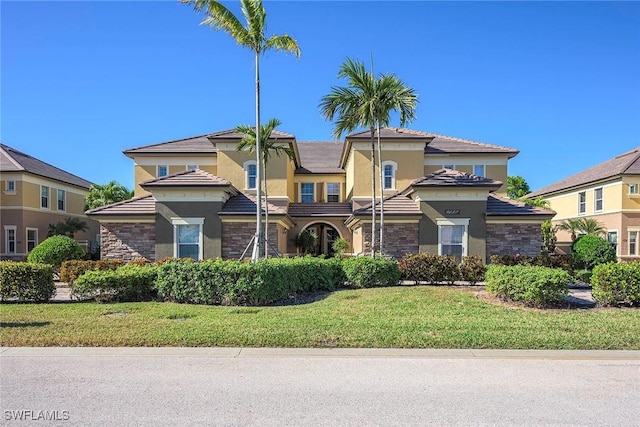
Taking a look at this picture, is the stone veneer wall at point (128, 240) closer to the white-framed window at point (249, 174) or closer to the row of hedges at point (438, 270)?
the white-framed window at point (249, 174)

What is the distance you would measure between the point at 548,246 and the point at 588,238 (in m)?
2.12

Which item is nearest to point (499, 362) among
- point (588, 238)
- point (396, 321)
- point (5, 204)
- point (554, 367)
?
point (554, 367)

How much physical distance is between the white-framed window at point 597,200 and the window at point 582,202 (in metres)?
1.22

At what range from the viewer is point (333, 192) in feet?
99.6

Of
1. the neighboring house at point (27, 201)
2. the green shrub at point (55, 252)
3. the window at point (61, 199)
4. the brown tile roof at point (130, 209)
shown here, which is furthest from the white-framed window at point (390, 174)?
the window at point (61, 199)

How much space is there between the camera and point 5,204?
93.0ft

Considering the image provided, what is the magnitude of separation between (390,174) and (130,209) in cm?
1451

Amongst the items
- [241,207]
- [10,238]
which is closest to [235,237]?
[241,207]

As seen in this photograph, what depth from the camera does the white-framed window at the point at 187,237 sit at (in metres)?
19.5

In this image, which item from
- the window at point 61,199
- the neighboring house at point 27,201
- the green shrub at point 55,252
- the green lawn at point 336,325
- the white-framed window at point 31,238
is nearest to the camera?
the green lawn at point 336,325

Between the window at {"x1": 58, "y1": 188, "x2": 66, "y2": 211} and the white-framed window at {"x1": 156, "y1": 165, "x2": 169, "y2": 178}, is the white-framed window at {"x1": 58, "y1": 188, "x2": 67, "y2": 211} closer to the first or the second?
the window at {"x1": 58, "y1": 188, "x2": 66, "y2": 211}

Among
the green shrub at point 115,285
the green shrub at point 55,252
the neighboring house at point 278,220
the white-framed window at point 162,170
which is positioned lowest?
the green shrub at point 115,285

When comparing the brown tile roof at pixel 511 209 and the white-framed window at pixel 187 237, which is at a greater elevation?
the brown tile roof at pixel 511 209

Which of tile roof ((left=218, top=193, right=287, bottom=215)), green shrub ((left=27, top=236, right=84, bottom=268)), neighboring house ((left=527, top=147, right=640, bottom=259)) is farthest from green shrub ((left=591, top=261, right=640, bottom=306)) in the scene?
green shrub ((left=27, top=236, right=84, bottom=268))
